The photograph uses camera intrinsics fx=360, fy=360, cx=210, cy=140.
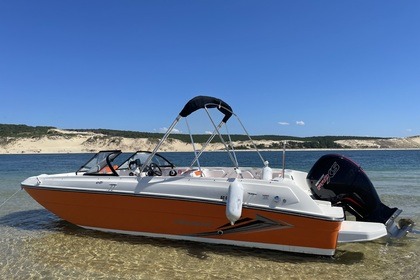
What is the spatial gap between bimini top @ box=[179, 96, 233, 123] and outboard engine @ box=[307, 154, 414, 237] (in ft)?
8.01

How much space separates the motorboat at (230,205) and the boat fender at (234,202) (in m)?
0.02

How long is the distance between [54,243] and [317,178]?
17.3ft

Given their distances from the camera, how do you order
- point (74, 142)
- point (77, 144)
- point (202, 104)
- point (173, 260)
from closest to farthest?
point (173, 260), point (202, 104), point (77, 144), point (74, 142)

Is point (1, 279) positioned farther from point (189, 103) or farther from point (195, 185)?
point (189, 103)

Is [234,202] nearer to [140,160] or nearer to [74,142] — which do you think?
[140,160]

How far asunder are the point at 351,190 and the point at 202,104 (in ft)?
10.4

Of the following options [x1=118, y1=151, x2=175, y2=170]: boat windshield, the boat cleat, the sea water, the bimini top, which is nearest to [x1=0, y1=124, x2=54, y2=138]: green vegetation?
[x1=118, y1=151, x2=175, y2=170]: boat windshield

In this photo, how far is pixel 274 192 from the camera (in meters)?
5.92

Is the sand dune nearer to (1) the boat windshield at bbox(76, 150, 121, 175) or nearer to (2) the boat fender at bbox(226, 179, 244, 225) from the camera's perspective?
(1) the boat windshield at bbox(76, 150, 121, 175)

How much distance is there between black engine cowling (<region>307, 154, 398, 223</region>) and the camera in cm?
649

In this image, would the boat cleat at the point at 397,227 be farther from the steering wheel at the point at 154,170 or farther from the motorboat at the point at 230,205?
the steering wheel at the point at 154,170

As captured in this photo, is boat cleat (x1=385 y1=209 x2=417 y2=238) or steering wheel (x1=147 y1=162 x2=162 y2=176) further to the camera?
steering wheel (x1=147 y1=162 x2=162 y2=176)

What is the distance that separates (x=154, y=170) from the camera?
834cm

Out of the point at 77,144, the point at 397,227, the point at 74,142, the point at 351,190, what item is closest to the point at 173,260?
the point at 351,190
